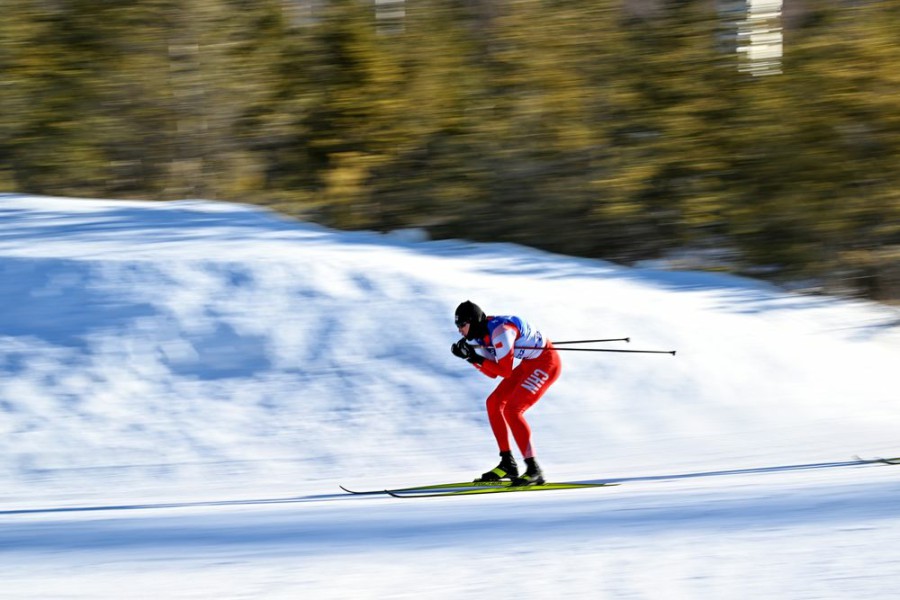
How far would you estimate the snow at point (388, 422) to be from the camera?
225 inches

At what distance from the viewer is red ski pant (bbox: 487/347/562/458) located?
7984mm

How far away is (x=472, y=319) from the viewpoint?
25.7 feet

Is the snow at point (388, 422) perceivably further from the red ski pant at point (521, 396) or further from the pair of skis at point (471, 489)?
the red ski pant at point (521, 396)

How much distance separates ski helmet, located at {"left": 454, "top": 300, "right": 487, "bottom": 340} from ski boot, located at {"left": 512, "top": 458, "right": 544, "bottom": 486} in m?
0.96

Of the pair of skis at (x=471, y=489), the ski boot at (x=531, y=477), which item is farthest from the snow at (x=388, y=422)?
the ski boot at (x=531, y=477)

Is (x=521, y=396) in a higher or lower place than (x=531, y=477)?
higher

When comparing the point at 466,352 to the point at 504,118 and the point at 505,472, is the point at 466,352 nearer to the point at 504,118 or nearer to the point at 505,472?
the point at 505,472

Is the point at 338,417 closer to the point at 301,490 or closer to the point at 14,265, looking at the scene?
the point at 301,490

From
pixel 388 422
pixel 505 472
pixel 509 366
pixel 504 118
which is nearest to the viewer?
pixel 509 366

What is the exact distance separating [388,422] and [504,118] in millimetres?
7331

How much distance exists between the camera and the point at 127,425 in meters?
9.70

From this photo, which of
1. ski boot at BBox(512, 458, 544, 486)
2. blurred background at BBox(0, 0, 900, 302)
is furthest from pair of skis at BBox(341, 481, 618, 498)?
blurred background at BBox(0, 0, 900, 302)

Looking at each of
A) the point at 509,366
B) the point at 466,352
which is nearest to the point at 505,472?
the point at 509,366

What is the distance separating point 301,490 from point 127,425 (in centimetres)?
205
